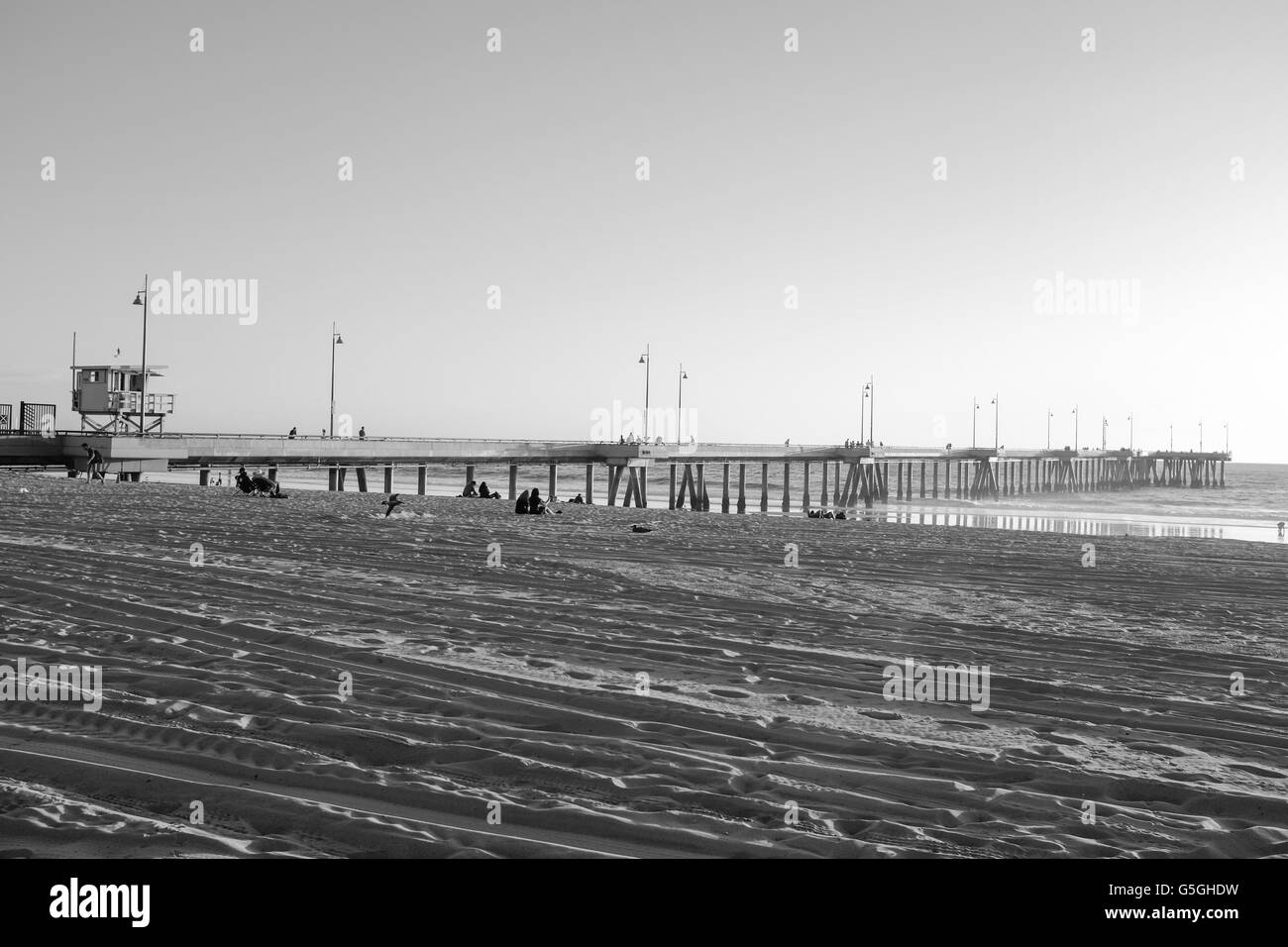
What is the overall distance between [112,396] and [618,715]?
126 feet

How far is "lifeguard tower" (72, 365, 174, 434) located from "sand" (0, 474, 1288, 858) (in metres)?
30.3

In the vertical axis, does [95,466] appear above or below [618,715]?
above

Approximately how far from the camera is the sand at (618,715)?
3730mm

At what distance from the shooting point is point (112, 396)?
124 feet

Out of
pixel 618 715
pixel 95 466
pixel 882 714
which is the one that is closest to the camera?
pixel 618 715

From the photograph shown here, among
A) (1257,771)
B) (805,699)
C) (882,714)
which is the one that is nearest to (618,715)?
(805,699)

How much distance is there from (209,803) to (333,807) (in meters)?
0.48

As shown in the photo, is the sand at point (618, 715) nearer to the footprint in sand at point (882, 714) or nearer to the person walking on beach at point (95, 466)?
the footprint in sand at point (882, 714)

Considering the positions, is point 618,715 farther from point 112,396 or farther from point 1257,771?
point 112,396

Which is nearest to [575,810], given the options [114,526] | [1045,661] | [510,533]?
[1045,661]

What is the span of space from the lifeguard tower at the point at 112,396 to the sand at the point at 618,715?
30.3m

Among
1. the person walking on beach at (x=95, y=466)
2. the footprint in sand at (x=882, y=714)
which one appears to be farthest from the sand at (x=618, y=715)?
the person walking on beach at (x=95, y=466)
